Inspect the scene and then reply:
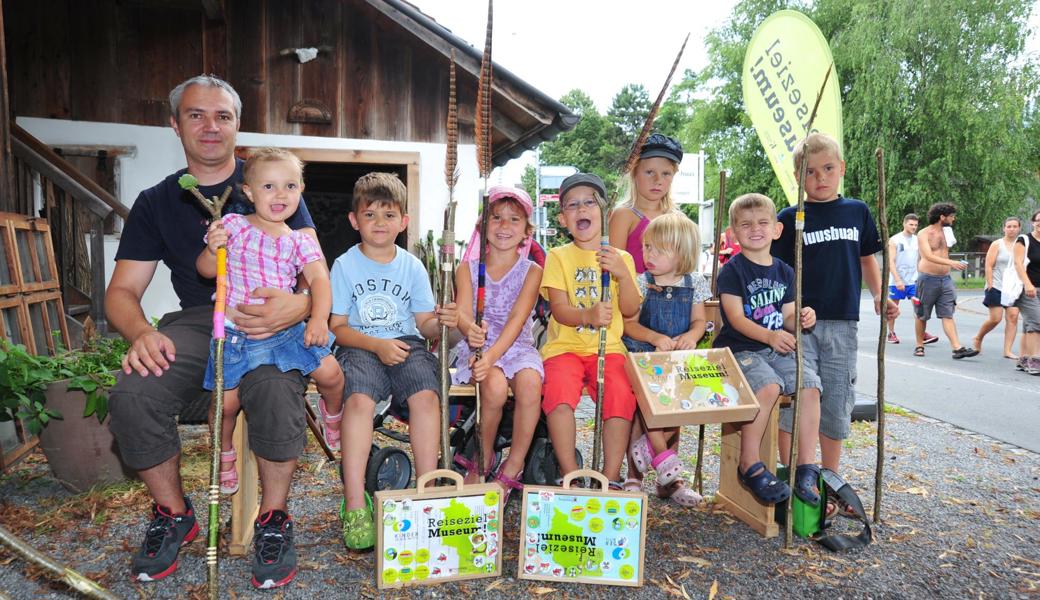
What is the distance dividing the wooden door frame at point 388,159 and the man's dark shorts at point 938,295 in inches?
263

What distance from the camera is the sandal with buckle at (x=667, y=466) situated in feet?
10.6

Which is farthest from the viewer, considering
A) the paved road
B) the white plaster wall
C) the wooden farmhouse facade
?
the white plaster wall

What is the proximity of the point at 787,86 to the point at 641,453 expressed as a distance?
3284 mm

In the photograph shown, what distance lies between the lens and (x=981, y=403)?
6000 millimetres

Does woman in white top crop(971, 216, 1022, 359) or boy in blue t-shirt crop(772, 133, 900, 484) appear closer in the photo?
boy in blue t-shirt crop(772, 133, 900, 484)

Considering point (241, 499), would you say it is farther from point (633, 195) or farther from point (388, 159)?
point (388, 159)

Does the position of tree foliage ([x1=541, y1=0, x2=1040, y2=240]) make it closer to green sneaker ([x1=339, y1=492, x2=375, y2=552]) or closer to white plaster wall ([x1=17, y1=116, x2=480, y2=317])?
white plaster wall ([x1=17, y1=116, x2=480, y2=317])

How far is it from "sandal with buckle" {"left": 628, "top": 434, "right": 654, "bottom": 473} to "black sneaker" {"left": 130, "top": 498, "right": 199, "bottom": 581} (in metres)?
1.99

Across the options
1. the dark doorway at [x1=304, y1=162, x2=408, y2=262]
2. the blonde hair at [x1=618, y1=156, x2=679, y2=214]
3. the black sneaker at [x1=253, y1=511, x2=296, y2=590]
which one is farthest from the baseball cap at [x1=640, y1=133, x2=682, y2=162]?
the dark doorway at [x1=304, y1=162, x2=408, y2=262]

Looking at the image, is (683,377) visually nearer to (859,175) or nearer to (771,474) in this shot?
(771,474)

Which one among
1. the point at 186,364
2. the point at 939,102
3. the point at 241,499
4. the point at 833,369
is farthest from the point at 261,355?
the point at 939,102

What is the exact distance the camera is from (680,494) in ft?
10.9

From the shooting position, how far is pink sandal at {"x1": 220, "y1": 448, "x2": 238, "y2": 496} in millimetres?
2652

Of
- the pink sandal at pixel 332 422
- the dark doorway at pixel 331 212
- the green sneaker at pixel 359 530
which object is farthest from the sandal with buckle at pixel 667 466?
the dark doorway at pixel 331 212
